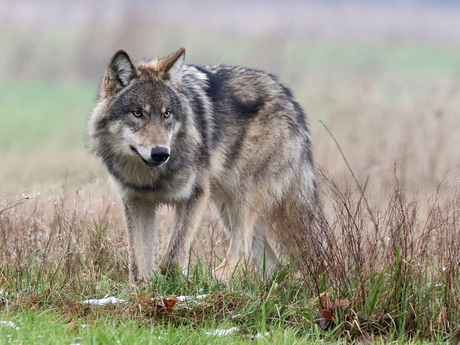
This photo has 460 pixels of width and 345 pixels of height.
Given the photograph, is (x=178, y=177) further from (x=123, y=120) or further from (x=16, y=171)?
(x=16, y=171)

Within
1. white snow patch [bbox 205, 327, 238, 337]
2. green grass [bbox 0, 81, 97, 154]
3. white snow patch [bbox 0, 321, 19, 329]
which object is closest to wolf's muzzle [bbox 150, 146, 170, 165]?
white snow patch [bbox 205, 327, 238, 337]

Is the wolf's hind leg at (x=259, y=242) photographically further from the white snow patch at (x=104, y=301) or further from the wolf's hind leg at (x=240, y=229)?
the white snow patch at (x=104, y=301)

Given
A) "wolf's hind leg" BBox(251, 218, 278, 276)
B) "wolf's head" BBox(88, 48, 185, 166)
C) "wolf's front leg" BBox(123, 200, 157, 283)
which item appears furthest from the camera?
"wolf's hind leg" BBox(251, 218, 278, 276)

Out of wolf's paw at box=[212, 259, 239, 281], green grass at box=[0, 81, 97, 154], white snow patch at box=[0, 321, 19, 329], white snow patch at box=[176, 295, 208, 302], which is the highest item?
white snow patch at box=[0, 321, 19, 329]

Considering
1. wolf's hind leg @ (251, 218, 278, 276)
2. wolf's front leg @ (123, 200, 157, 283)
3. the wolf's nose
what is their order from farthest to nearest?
wolf's hind leg @ (251, 218, 278, 276), wolf's front leg @ (123, 200, 157, 283), the wolf's nose

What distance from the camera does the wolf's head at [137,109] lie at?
555 cm

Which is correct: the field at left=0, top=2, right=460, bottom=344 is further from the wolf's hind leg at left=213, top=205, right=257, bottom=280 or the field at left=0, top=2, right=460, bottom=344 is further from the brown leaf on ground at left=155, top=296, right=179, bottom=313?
the wolf's hind leg at left=213, top=205, right=257, bottom=280

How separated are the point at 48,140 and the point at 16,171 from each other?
439 inches

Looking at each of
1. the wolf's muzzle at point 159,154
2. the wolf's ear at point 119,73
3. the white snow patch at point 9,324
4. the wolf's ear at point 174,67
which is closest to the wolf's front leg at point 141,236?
the wolf's muzzle at point 159,154

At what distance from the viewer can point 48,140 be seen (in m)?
26.4

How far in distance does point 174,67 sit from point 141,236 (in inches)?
69.4

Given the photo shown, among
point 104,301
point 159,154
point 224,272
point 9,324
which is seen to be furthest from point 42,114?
point 9,324

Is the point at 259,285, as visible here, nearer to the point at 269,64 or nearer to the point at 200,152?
the point at 200,152

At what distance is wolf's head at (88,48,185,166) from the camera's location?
219 inches
